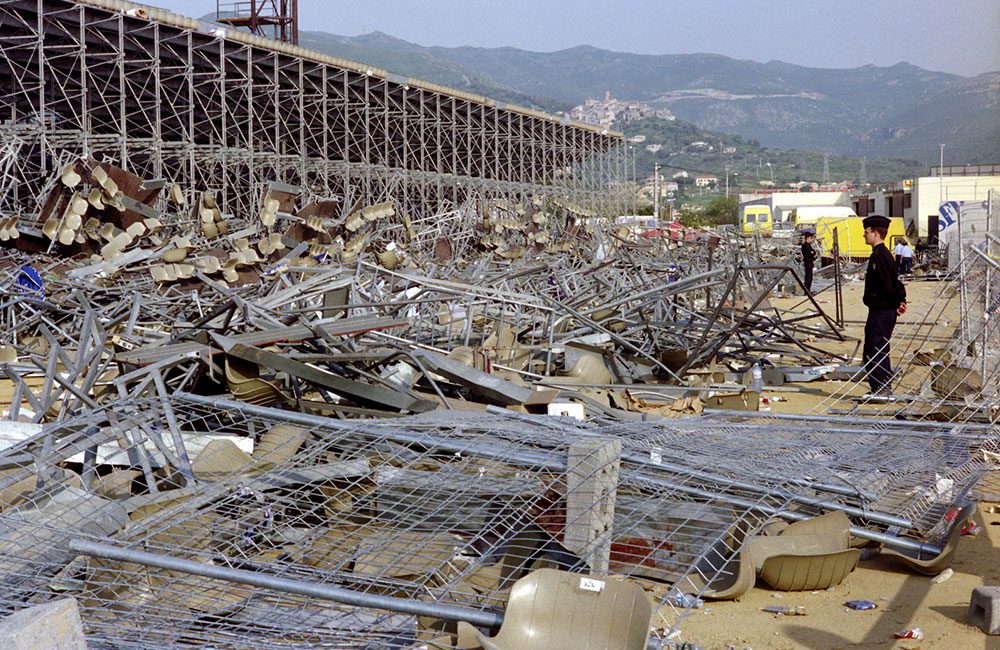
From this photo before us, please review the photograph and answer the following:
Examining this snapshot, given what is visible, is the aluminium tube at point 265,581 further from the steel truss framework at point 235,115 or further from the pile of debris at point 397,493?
the steel truss framework at point 235,115

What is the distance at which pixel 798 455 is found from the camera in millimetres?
4918

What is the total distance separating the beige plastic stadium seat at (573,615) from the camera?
3.41 m

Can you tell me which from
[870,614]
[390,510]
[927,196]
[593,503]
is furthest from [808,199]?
[390,510]

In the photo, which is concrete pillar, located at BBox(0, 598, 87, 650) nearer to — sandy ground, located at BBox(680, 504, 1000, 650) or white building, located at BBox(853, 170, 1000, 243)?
sandy ground, located at BBox(680, 504, 1000, 650)

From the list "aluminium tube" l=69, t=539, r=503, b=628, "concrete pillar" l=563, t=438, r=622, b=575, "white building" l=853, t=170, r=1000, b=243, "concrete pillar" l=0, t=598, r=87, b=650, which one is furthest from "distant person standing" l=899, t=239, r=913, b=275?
"concrete pillar" l=0, t=598, r=87, b=650

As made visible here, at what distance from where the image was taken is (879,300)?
8.48m

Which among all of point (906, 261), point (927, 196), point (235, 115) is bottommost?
point (906, 261)

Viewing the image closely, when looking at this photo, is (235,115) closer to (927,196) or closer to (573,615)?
(573,615)

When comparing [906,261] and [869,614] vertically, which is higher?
[869,614]

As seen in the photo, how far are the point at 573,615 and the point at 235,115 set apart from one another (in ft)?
99.9

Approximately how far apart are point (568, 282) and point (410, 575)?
9.05 m

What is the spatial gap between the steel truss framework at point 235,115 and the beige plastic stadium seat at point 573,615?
17416 millimetres

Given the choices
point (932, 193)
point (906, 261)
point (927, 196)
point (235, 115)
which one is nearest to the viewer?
point (906, 261)

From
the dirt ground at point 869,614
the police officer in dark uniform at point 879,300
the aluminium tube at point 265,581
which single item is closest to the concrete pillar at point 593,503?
the dirt ground at point 869,614
